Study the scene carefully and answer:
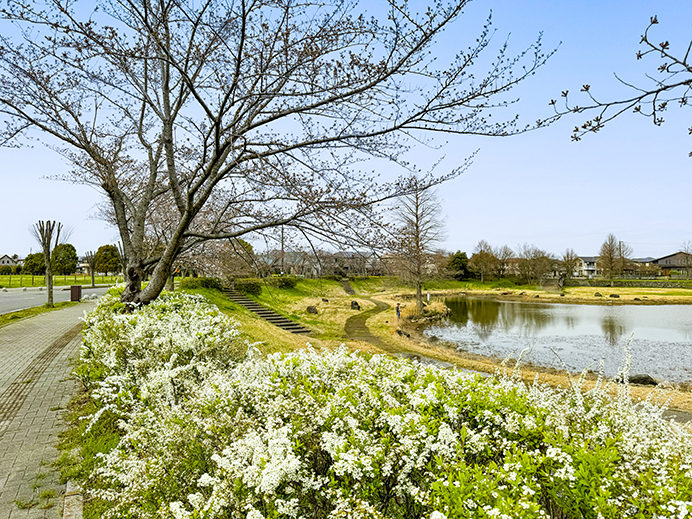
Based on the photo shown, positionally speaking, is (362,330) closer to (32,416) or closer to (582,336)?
(582,336)

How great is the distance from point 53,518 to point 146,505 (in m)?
1.30

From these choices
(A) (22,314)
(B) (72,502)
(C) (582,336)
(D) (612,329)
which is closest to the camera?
(B) (72,502)

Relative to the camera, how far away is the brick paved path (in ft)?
11.7

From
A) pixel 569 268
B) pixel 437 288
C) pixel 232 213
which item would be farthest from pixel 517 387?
pixel 569 268

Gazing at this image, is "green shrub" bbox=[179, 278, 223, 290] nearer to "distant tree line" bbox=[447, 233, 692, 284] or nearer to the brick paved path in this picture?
the brick paved path

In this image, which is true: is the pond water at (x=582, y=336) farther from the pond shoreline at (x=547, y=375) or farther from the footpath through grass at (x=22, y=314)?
the footpath through grass at (x=22, y=314)

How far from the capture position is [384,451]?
2.37 m

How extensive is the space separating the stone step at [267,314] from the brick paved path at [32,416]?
8.46m

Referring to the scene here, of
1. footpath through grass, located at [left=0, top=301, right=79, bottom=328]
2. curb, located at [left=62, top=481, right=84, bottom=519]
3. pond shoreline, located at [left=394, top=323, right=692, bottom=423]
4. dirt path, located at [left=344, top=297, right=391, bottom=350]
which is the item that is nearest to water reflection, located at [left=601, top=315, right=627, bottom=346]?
pond shoreline, located at [left=394, top=323, right=692, bottom=423]

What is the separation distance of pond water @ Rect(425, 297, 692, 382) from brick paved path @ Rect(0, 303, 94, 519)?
9.36 metres

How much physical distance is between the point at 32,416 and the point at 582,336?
20959 mm

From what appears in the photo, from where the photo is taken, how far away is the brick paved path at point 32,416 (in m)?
3.56

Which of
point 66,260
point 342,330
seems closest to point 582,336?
point 342,330

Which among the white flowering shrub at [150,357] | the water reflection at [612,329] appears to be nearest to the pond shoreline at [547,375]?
the white flowering shrub at [150,357]
